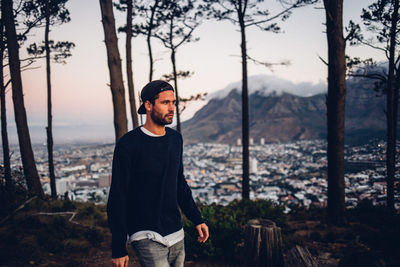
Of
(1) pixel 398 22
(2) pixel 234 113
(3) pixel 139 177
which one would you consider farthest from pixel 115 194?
(2) pixel 234 113

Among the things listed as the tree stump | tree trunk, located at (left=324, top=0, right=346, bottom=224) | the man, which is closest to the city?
tree trunk, located at (left=324, top=0, right=346, bottom=224)

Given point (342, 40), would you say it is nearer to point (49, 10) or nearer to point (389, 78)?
point (389, 78)

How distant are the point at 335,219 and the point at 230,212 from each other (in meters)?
2.60

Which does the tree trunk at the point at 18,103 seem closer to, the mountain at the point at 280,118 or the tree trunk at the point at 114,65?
the tree trunk at the point at 114,65

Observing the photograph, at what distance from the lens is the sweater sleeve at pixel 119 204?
1.61 m

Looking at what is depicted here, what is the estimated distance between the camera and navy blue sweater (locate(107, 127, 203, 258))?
1657 millimetres

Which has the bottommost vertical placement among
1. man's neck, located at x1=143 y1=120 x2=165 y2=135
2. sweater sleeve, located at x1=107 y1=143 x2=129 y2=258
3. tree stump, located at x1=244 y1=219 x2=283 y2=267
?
tree stump, located at x1=244 y1=219 x2=283 y2=267

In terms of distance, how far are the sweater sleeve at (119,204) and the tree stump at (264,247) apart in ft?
6.96

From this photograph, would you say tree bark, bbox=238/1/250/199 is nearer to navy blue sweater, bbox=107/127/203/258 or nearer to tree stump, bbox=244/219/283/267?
tree stump, bbox=244/219/283/267

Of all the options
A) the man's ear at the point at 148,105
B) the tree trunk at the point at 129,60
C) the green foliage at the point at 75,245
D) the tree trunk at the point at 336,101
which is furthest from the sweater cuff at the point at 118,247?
the tree trunk at the point at 129,60

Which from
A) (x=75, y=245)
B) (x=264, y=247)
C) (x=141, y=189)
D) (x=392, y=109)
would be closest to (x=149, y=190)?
(x=141, y=189)

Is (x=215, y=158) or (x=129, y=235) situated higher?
(x=129, y=235)

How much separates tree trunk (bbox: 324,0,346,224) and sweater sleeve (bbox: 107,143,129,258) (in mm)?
5878

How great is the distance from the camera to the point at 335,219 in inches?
249
